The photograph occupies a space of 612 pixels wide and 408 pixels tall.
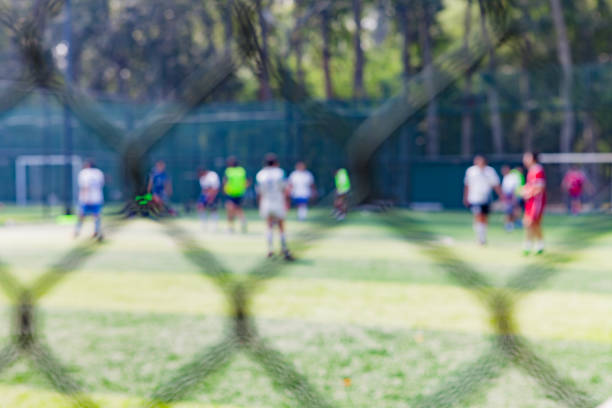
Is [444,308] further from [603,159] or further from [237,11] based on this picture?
[603,159]

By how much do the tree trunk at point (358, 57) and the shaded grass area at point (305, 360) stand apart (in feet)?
4.76

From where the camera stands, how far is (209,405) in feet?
7.91

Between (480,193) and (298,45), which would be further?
(480,193)

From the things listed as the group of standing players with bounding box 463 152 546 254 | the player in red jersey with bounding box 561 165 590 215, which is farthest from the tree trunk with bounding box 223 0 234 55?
the player in red jersey with bounding box 561 165 590 215

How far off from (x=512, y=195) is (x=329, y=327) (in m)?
8.25

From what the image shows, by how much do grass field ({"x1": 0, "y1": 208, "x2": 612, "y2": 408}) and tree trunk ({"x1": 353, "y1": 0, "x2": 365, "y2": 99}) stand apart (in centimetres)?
24

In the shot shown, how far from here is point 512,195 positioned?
1137 cm

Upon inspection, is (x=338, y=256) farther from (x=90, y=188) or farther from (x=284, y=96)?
(x=284, y=96)

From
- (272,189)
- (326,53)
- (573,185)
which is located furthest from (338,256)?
(573,185)

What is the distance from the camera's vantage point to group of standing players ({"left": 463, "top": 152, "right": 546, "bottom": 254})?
6.80 m

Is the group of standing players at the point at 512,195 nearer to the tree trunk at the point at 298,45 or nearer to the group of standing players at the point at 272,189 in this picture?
the group of standing players at the point at 272,189

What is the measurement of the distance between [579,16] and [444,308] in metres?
3.35

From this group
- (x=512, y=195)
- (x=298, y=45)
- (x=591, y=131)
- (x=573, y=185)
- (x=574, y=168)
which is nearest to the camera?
(x=298, y=45)

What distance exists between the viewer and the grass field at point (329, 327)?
2510 millimetres
